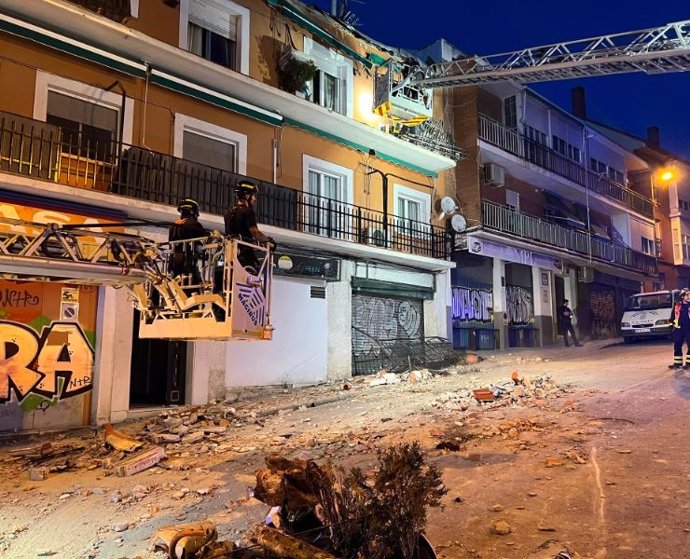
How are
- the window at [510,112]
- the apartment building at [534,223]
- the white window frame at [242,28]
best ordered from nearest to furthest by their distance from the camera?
the white window frame at [242,28] → the apartment building at [534,223] → the window at [510,112]

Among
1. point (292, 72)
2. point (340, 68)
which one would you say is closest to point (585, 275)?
point (340, 68)

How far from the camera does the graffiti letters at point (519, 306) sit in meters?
22.2

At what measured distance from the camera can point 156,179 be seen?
11344mm

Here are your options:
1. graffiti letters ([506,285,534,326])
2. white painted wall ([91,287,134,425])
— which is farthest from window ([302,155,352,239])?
graffiti letters ([506,285,534,326])

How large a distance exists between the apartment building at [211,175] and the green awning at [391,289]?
0.07m

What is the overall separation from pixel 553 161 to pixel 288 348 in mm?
16870

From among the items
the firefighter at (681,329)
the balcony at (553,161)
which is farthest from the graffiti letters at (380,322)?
the balcony at (553,161)

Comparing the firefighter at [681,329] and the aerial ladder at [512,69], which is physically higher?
the aerial ladder at [512,69]

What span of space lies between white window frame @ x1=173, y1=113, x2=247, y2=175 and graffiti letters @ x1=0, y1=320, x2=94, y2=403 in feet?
15.8

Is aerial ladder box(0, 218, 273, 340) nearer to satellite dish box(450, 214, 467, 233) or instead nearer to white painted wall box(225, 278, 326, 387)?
white painted wall box(225, 278, 326, 387)

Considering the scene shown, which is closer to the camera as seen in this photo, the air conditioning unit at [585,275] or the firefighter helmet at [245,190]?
the firefighter helmet at [245,190]

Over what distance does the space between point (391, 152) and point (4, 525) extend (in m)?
14.7

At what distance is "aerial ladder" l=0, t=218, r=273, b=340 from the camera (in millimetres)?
5527

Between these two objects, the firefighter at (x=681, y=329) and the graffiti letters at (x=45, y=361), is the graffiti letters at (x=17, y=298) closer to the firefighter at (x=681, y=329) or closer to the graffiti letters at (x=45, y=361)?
the graffiti letters at (x=45, y=361)
